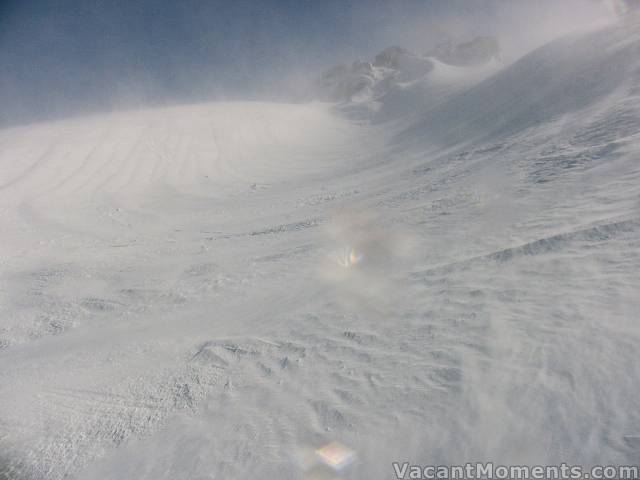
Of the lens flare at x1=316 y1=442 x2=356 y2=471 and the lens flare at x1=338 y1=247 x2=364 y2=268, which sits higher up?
the lens flare at x1=338 y1=247 x2=364 y2=268

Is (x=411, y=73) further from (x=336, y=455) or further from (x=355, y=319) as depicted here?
(x=336, y=455)

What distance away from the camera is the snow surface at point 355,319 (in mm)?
2051

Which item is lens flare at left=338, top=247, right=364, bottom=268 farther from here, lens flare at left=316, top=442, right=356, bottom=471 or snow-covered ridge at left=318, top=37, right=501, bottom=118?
snow-covered ridge at left=318, top=37, right=501, bottom=118

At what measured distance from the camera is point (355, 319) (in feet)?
10.3

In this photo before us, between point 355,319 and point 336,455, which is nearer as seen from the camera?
point 336,455

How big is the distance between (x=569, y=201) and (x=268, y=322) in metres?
3.21

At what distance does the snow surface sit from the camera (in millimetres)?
2051

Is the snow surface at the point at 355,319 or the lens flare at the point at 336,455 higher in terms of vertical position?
the snow surface at the point at 355,319

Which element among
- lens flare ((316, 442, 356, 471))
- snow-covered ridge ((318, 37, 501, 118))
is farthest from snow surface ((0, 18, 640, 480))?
snow-covered ridge ((318, 37, 501, 118))

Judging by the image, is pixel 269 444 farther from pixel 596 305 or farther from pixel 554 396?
pixel 596 305

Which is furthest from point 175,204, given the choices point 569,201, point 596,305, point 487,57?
point 487,57

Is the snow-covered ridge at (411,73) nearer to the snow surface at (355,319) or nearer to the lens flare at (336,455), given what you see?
the snow surface at (355,319)

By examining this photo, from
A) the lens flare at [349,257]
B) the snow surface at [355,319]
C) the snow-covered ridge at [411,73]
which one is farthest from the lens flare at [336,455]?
the snow-covered ridge at [411,73]

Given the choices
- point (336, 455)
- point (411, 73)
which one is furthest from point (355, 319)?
point (411, 73)
